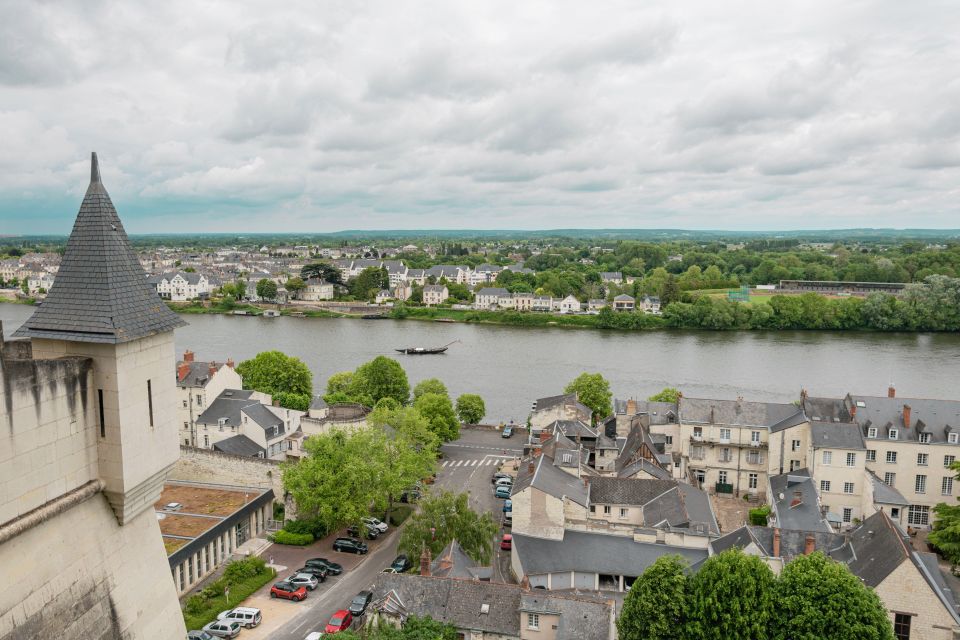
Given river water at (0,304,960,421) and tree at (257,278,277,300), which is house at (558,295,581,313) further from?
tree at (257,278,277,300)

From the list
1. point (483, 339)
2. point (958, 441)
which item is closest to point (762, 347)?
point (483, 339)

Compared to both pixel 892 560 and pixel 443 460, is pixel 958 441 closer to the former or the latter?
pixel 892 560

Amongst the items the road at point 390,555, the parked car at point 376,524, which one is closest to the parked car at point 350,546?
the road at point 390,555

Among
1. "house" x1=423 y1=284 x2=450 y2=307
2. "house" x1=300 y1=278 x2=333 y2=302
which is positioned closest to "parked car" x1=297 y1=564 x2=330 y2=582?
"house" x1=423 y1=284 x2=450 y2=307

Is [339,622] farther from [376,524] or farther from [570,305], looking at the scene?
[570,305]

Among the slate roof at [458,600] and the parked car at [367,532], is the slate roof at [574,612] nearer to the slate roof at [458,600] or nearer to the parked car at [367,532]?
the slate roof at [458,600]

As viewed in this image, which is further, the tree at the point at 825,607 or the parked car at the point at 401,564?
the parked car at the point at 401,564

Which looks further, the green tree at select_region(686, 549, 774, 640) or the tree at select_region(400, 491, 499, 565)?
the tree at select_region(400, 491, 499, 565)
